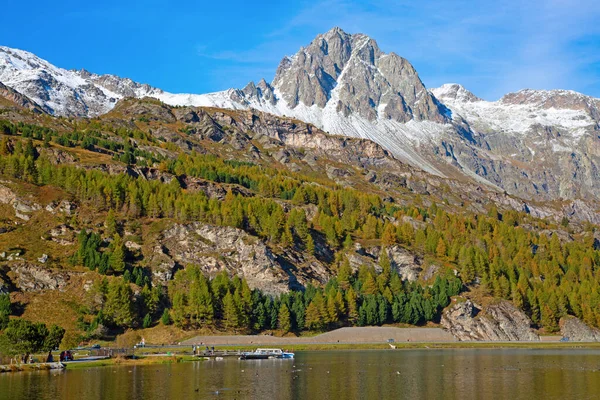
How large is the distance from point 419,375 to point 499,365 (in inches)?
1011

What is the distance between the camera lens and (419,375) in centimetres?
10812

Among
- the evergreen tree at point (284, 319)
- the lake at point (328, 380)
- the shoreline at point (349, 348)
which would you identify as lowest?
the shoreline at point (349, 348)

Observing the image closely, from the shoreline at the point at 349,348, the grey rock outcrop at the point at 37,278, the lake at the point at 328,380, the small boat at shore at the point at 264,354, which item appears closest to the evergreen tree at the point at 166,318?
the shoreline at the point at 349,348

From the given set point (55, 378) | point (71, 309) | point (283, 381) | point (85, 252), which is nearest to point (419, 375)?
point (283, 381)

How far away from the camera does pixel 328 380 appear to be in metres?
103

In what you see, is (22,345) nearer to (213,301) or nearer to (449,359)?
(213,301)

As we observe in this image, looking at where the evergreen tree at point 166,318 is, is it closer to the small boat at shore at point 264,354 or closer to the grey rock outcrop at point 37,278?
the grey rock outcrop at point 37,278

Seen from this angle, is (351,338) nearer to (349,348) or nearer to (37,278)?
(349,348)

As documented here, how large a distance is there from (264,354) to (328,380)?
49344mm

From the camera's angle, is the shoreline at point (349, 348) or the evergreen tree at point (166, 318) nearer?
the shoreline at point (349, 348)

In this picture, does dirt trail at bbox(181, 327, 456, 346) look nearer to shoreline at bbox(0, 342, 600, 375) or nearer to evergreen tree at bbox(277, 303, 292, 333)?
evergreen tree at bbox(277, 303, 292, 333)

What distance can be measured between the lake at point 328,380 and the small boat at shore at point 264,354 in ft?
30.8

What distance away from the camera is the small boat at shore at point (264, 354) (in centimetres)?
14888

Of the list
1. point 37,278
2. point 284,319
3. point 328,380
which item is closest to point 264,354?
point 284,319
